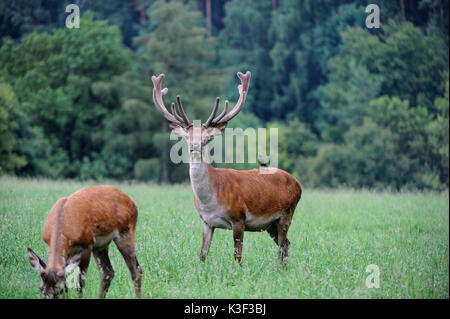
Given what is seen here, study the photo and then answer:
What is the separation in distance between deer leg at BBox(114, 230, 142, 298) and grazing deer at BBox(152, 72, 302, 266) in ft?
4.38

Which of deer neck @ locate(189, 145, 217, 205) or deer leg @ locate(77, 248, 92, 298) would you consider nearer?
deer leg @ locate(77, 248, 92, 298)

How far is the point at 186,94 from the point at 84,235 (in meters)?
27.6

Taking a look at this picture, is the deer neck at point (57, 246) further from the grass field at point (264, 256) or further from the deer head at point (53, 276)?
the grass field at point (264, 256)

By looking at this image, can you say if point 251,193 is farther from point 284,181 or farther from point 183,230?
point 183,230

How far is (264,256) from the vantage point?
7645 mm

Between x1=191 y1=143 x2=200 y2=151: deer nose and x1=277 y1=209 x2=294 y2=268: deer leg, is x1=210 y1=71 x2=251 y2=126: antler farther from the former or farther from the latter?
x1=277 y1=209 x2=294 y2=268: deer leg

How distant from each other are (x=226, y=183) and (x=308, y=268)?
130 cm

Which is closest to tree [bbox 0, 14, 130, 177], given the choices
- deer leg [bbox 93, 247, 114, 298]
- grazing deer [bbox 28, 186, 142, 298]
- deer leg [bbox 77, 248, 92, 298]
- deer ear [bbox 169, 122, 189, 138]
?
deer ear [bbox 169, 122, 189, 138]

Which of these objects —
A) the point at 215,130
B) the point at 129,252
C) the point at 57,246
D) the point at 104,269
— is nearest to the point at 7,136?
the point at 215,130

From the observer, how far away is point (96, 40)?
33781mm

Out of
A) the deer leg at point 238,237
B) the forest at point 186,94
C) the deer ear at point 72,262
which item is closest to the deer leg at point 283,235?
the deer leg at point 238,237

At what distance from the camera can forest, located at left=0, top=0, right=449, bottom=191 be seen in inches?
1112

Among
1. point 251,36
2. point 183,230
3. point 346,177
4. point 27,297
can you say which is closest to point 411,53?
point 346,177

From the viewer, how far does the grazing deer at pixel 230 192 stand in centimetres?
672
